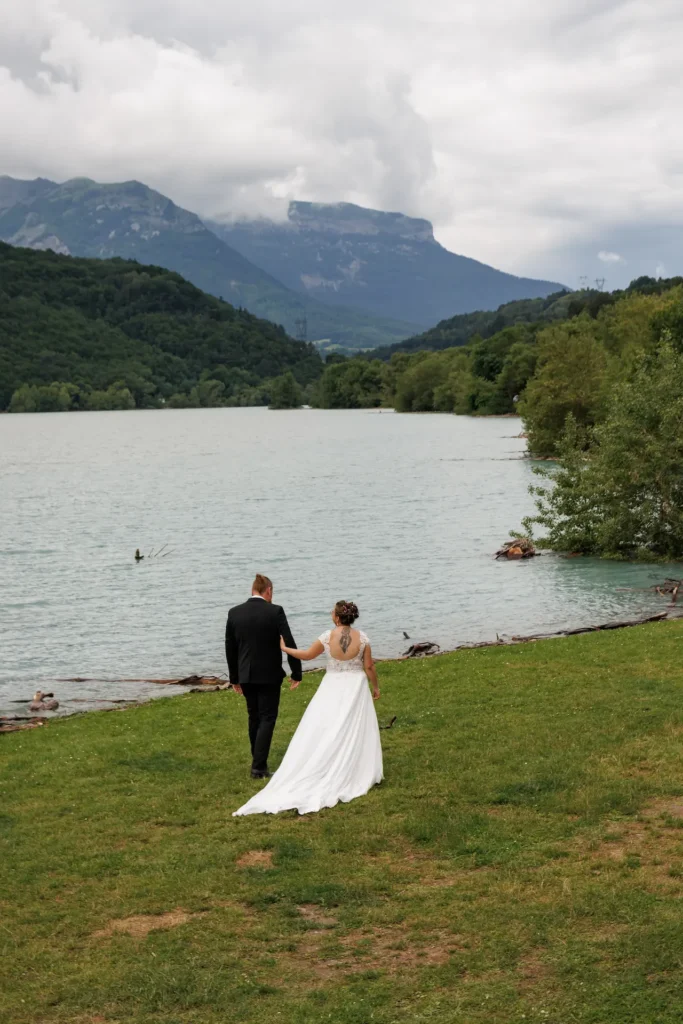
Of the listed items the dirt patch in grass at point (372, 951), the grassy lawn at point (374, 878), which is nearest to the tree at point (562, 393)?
the grassy lawn at point (374, 878)

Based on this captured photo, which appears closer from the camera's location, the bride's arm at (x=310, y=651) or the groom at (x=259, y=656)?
the bride's arm at (x=310, y=651)

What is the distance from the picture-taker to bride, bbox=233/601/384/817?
13.2 metres

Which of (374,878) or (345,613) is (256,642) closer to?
(345,613)

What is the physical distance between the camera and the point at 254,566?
153 ft

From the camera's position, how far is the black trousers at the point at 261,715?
14.4m

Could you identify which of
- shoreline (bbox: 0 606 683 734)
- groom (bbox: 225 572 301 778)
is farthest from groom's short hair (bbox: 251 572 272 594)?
shoreline (bbox: 0 606 683 734)

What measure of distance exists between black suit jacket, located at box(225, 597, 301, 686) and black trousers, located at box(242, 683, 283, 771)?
149 millimetres

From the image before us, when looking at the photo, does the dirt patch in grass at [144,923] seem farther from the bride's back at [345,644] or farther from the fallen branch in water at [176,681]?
the fallen branch in water at [176,681]

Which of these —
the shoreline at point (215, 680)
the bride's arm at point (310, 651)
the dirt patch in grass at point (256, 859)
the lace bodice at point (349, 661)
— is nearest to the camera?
the dirt patch in grass at point (256, 859)

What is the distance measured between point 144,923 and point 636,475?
34153 mm

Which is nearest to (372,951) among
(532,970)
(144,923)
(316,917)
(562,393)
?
(316,917)

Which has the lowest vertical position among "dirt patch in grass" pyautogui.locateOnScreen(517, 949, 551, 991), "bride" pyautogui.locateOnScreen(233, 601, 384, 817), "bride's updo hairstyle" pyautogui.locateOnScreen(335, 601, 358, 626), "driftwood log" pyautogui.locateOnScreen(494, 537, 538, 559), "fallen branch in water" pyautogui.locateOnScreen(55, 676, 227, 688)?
"fallen branch in water" pyautogui.locateOnScreen(55, 676, 227, 688)

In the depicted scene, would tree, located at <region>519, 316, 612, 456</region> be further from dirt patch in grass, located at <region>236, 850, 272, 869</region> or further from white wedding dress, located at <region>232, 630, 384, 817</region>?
dirt patch in grass, located at <region>236, 850, 272, 869</region>

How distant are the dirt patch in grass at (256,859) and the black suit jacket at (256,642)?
2.91 m
